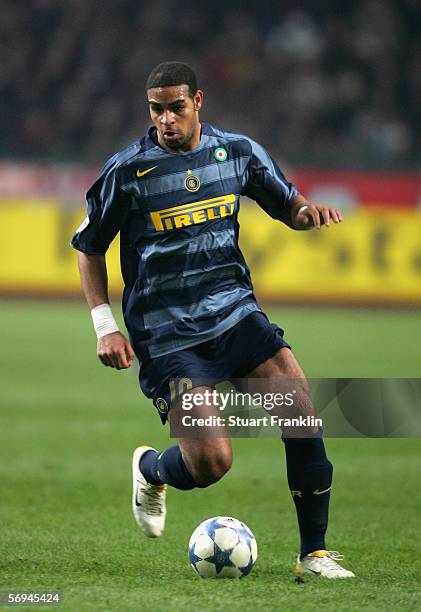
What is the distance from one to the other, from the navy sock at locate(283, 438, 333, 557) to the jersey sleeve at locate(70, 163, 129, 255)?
1.10m

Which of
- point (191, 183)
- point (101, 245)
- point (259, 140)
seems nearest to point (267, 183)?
point (191, 183)

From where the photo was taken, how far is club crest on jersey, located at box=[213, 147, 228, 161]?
16.0 ft

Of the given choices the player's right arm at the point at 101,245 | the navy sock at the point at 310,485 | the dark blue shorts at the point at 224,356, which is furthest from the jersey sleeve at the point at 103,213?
the navy sock at the point at 310,485

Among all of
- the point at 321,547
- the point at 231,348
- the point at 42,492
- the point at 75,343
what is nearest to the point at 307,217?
the point at 231,348

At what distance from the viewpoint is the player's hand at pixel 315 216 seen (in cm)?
472

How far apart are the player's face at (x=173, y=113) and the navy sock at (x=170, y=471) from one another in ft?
4.11

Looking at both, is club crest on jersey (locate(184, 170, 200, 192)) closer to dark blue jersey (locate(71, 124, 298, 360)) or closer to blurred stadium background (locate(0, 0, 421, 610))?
dark blue jersey (locate(71, 124, 298, 360))

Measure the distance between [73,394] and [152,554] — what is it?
4.96 m

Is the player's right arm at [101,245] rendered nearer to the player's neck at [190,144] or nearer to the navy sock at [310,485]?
the player's neck at [190,144]

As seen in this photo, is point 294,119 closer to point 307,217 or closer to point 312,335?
point 312,335

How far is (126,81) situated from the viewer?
1933 cm

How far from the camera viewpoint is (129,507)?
6145 mm

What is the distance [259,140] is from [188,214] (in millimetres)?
14074

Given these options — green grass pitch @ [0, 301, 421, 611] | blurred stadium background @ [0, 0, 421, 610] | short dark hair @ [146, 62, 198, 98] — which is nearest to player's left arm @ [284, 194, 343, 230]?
short dark hair @ [146, 62, 198, 98]
